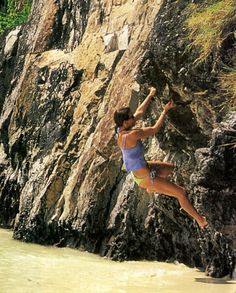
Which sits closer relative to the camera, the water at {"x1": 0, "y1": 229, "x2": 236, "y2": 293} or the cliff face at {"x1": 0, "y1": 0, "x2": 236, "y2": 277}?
the cliff face at {"x1": 0, "y1": 0, "x2": 236, "y2": 277}

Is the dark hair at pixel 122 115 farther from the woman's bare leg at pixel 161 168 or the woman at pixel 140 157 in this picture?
the woman's bare leg at pixel 161 168

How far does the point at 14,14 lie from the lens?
24.3 m

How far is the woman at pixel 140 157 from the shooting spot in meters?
8.27

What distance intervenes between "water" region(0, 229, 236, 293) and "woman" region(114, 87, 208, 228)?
1269 millimetres

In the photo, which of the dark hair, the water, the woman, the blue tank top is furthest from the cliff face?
the dark hair

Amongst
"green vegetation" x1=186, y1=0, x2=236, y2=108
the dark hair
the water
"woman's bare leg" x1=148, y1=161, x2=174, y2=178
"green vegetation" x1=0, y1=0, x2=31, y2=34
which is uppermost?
"green vegetation" x1=0, y1=0, x2=31, y2=34

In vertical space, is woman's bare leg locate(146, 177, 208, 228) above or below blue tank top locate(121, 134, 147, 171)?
below

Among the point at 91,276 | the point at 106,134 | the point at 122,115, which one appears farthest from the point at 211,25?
the point at 106,134

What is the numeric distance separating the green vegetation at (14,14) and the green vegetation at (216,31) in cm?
1555

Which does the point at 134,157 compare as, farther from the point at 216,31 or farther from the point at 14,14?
the point at 14,14

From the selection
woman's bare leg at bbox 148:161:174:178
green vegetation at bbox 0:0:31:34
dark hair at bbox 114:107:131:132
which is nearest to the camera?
dark hair at bbox 114:107:131:132

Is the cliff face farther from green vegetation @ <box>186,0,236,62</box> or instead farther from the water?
the water

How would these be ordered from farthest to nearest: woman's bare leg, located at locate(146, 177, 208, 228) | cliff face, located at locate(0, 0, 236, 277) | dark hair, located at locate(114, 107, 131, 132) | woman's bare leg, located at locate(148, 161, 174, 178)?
cliff face, located at locate(0, 0, 236, 277) → woman's bare leg, located at locate(148, 161, 174, 178) → woman's bare leg, located at locate(146, 177, 208, 228) → dark hair, located at locate(114, 107, 131, 132)

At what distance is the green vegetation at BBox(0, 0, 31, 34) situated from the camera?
78.0ft
